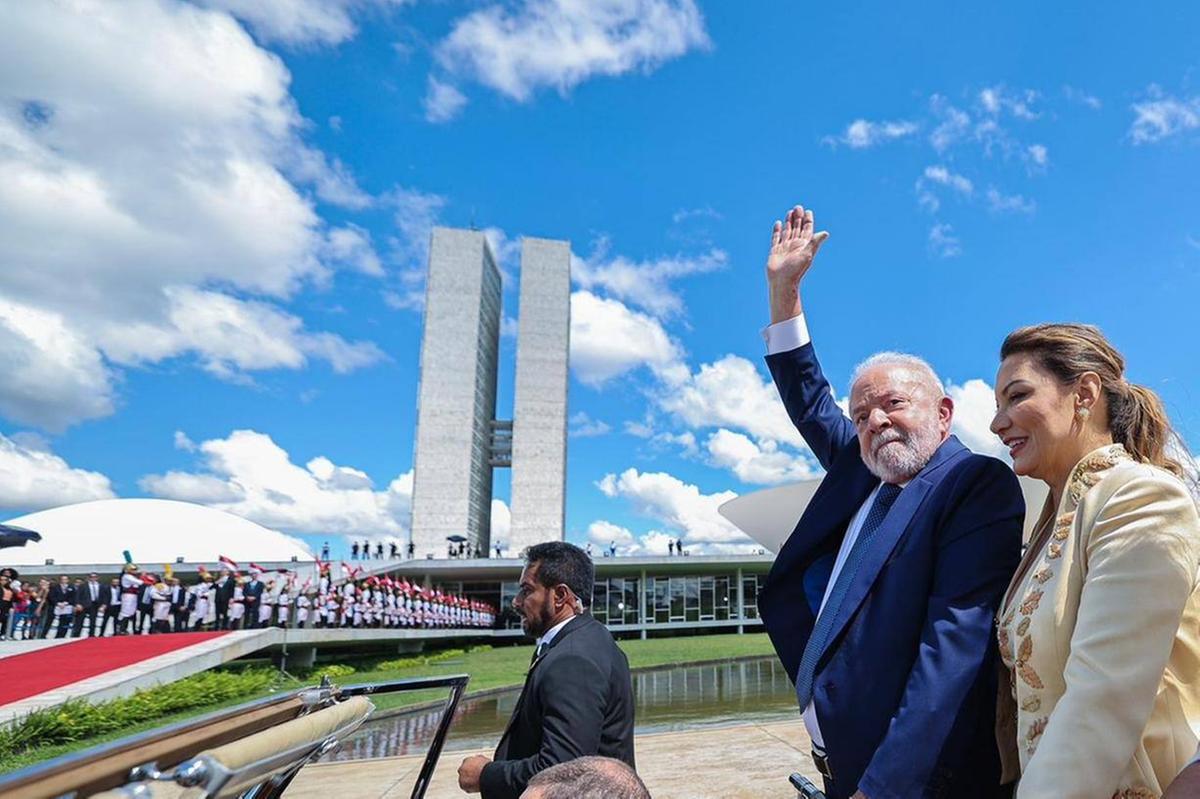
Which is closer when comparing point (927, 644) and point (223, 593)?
point (927, 644)

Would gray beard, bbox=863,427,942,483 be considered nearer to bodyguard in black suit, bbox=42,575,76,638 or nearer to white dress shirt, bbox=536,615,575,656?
white dress shirt, bbox=536,615,575,656

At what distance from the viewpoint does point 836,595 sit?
6.22 ft

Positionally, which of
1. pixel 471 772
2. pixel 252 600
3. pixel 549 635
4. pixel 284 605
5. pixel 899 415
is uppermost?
pixel 899 415

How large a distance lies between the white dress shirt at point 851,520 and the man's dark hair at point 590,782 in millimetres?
692

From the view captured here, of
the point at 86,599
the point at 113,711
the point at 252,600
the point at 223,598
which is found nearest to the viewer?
the point at 113,711

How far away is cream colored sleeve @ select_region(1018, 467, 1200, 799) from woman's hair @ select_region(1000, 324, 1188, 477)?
303mm

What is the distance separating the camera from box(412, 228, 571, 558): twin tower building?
2643 inches

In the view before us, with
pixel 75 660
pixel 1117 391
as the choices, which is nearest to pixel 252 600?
pixel 75 660

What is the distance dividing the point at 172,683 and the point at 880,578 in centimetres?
1263

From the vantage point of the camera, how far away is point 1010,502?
5.73 ft

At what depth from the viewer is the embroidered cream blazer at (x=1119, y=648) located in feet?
4.01

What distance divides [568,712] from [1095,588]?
1.39m

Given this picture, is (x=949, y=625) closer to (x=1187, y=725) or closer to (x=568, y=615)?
(x=1187, y=725)

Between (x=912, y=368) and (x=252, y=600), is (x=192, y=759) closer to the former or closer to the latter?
(x=912, y=368)
